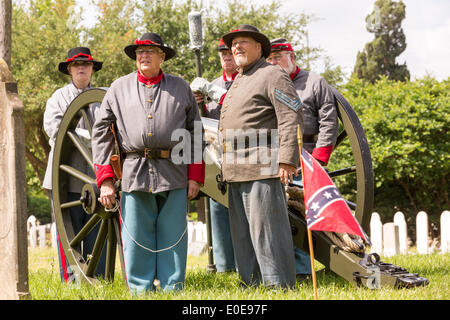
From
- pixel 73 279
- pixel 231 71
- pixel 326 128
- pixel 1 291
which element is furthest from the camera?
pixel 231 71

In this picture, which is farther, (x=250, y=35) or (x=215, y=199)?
(x=215, y=199)

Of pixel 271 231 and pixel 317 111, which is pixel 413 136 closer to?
pixel 317 111

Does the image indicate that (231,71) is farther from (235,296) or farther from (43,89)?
(43,89)

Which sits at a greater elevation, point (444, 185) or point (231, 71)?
point (231, 71)

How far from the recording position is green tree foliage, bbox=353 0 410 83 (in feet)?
103

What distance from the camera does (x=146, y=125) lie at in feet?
12.7

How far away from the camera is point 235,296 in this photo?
3.51m

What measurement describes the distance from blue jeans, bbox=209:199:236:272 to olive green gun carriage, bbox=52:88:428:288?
2.71 feet

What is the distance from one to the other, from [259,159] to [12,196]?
157 cm

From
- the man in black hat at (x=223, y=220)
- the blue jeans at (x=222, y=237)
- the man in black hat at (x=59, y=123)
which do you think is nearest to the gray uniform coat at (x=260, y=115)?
the man in black hat at (x=223, y=220)

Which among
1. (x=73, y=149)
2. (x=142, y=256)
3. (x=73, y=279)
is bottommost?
(x=73, y=279)

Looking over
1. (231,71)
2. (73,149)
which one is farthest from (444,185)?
(73,149)

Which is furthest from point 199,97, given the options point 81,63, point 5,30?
point 5,30
